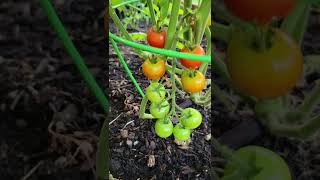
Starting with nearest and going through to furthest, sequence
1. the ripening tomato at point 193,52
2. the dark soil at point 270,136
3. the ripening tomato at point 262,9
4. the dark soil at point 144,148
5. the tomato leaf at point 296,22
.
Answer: the ripening tomato at point 262,9 < the tomato leaf at point 296,22 < the dark soil at point 270,136 < the ripening tomato at point 193,52 < the dark soil at point 144,148

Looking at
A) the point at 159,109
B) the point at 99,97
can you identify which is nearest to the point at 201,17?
the point at 159,109

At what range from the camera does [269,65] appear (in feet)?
1.08

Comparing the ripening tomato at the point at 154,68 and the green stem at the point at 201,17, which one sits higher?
the green stem at the point at 201,17

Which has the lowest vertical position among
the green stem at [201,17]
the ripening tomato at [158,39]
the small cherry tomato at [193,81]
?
the small cherry tomato at [193,81]

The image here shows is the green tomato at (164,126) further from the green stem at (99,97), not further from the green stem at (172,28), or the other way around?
the green stem at (99,97)

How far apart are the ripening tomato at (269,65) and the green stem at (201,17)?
0.66 meters

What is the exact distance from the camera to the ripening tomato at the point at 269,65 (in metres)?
0.33

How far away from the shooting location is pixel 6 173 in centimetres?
124

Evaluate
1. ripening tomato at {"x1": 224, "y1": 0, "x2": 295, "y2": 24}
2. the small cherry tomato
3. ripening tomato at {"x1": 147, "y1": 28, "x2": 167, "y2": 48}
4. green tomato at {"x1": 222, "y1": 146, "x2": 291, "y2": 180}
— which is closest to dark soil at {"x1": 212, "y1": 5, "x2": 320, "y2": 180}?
the small cherry tomato

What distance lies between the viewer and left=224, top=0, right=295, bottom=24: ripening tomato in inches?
12.9

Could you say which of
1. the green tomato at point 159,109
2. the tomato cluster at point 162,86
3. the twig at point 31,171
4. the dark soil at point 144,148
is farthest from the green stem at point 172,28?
the twig at point 31,171

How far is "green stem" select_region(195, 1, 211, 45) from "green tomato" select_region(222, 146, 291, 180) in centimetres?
52

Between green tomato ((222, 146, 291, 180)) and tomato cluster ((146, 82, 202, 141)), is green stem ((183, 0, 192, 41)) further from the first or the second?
green tomato ((222, 146, 291, 180))

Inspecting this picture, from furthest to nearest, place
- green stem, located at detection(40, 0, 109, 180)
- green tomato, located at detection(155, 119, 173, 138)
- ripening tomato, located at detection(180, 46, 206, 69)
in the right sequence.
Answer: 1. green tomato, located at detection(155, 119, 173, 138)
2. ripening tomato, located at detection(180, 46, 206, 69)
3. green stem, located at detection(40, 0, 109, 180)
